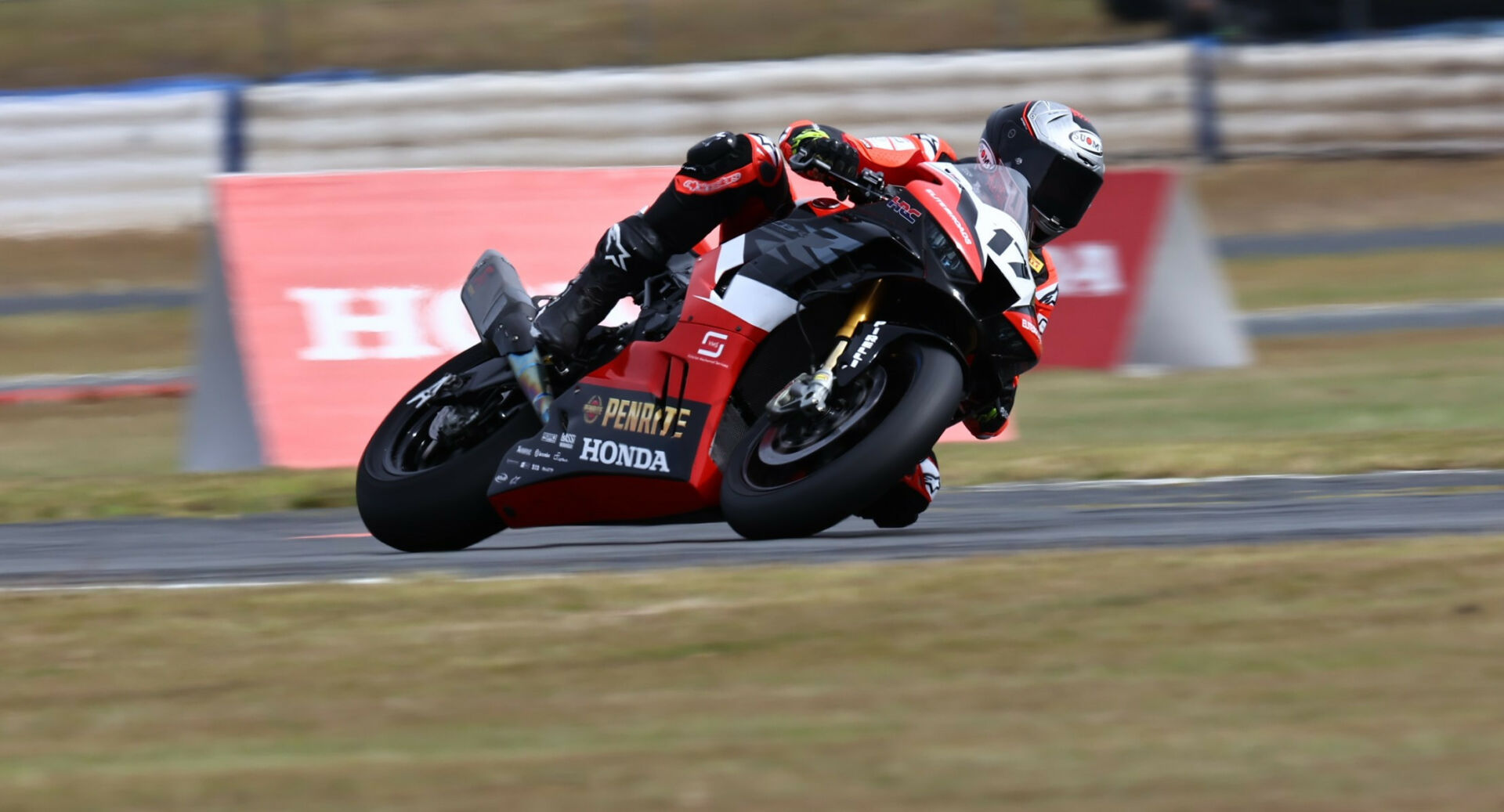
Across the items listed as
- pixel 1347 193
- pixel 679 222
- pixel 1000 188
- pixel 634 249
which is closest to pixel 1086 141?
pixel 1000 188

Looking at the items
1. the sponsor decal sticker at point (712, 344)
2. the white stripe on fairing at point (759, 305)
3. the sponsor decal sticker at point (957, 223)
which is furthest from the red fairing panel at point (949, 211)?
the sponsor decal sticker at point (712, 344)

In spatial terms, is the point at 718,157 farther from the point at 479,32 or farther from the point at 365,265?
the point at 479,32

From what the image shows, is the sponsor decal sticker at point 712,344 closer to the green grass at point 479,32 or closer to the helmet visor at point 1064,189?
the helmet visor at point 1064,189

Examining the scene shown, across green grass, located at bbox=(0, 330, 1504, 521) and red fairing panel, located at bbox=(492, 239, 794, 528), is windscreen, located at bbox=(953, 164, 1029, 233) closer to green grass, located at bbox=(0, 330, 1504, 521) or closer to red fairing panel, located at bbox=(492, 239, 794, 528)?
red fairing panel, located at bbox=(492, 239, 794, 528)

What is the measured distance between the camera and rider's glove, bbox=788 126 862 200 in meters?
5.72

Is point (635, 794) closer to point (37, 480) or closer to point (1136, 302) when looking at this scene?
point (37, 480)

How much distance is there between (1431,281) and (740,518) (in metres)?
12.0

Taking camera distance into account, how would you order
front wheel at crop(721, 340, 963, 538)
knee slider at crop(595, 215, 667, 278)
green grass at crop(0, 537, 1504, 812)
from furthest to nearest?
knee slider at crop(595, 215, 667, 278), front wheel at crop(721, 340, 963, 538), green grass at crop(0, 537, 1504, 812)

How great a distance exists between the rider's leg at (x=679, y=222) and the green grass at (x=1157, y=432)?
7.05ft

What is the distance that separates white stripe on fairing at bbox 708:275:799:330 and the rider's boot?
1.39 feet

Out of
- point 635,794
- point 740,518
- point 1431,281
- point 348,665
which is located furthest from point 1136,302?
point 635,794

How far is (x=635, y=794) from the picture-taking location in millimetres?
3266

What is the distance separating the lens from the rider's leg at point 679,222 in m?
5.93

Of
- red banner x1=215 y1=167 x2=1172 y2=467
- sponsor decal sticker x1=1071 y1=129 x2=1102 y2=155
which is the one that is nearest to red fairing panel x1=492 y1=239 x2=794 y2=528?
sponsor decal sticker x1=1071 y1=129 x2=1102 y2=155
